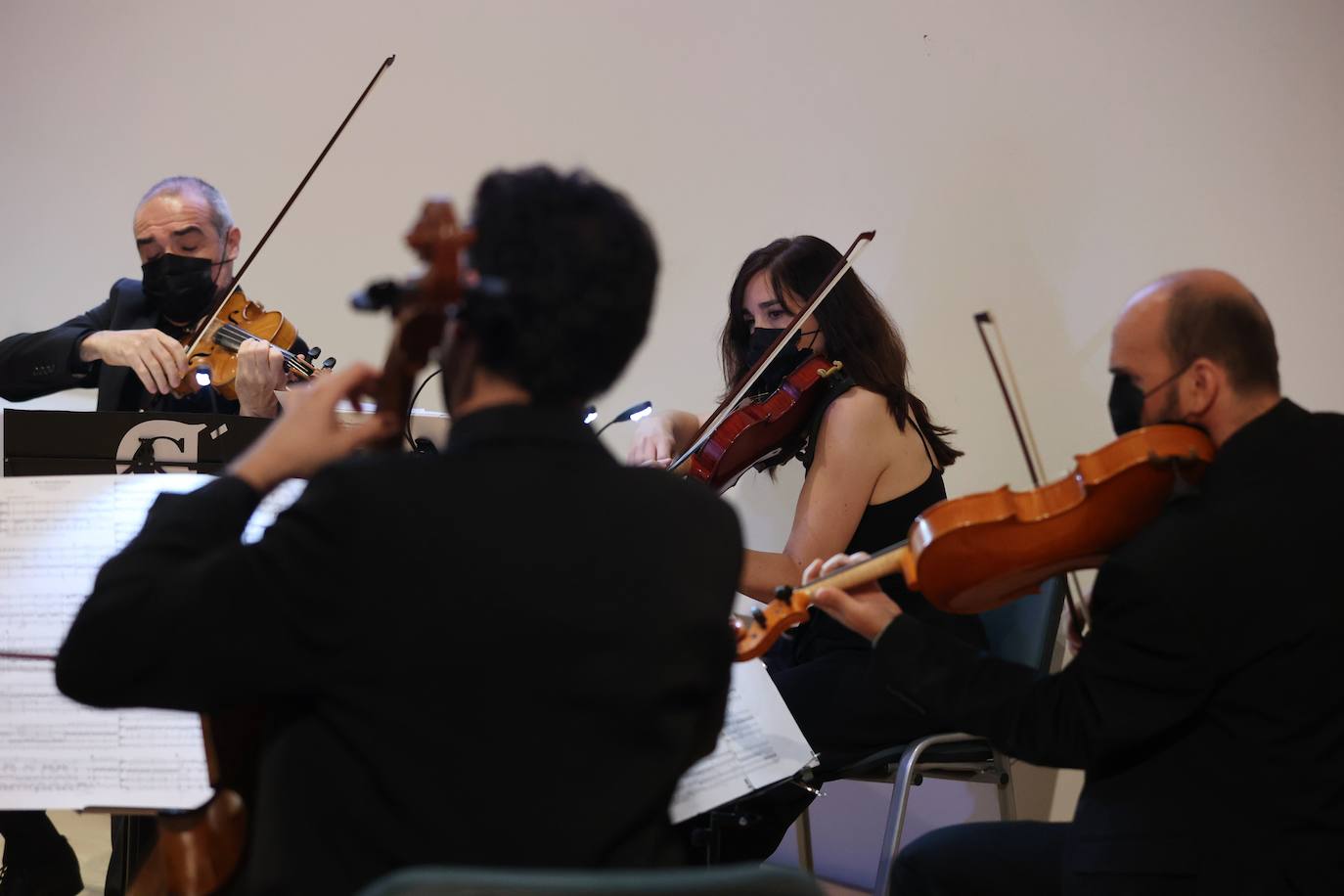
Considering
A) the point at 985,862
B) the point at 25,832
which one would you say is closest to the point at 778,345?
the point at 985,862

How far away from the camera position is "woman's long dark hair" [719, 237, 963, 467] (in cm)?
236

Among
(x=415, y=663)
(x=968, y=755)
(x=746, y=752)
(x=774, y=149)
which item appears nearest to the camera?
(x=415, y=663)

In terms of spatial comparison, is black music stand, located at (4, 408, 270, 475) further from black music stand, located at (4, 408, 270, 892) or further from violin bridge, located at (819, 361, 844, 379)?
violin bridge, located at (819, 361, 844, 379)

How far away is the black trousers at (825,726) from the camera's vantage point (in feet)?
6.40

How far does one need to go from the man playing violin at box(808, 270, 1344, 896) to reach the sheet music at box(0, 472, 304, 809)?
3.11ft

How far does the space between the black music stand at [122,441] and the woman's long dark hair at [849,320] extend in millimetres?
1034

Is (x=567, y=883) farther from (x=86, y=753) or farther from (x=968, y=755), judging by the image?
(x=968, y=755)

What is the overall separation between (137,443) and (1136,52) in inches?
84.9

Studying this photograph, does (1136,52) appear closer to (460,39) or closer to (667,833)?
(460,39)

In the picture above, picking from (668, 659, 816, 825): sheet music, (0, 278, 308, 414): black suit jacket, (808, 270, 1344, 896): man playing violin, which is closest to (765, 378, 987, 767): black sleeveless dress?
(668, 659, 816, 825): sheet music

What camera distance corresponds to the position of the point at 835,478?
7.36ft

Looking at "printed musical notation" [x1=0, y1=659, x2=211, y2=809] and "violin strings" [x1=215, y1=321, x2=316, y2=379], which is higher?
"violin strings" [x1=215, y1=321, x2=316, y2=379]

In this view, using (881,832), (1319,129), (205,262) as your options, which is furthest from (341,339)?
(1319,129)

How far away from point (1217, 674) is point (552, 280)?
857mm
